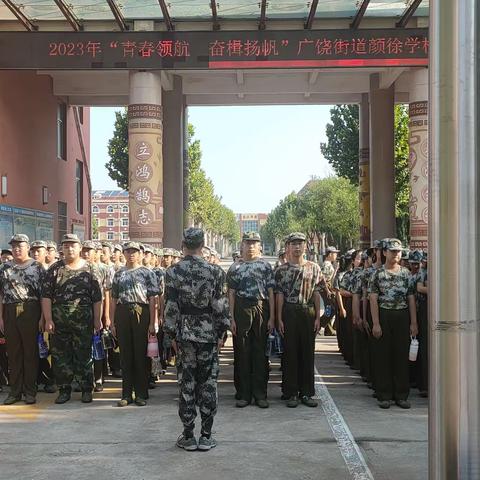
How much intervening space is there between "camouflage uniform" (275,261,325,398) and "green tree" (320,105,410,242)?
2135 centimetres

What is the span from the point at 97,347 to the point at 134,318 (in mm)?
853

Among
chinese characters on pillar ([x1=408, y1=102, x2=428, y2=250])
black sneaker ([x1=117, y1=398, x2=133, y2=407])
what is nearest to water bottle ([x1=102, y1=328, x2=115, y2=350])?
black sneaker ([x1=117, y1=398, x2=133, y2=407])

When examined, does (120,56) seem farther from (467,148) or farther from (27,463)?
(467,148)

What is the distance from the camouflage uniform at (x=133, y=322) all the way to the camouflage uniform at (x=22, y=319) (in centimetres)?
101

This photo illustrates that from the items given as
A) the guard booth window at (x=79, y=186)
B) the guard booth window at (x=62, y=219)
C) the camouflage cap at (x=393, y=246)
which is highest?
the guard booth window at (x=79, y=186)

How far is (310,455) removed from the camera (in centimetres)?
511

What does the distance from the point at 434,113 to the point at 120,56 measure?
11889 millimetres

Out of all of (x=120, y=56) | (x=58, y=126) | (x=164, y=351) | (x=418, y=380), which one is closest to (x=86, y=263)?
(x=164, y=351)

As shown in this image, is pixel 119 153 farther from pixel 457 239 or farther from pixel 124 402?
pixel 457 239

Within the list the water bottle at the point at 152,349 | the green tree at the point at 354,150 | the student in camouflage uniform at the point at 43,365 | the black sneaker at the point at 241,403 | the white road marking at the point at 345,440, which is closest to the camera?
the white road marking at the point at 345,440

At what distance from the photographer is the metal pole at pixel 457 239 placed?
303 centimetres

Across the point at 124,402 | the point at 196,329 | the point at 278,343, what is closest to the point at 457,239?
the point at 196,329

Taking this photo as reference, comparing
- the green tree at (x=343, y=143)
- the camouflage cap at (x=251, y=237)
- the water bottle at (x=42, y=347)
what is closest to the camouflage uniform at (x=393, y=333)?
the camouflage cap at (x=251, y=237)

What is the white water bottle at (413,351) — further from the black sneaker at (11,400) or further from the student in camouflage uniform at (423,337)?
the black sneaker at (11,400)
